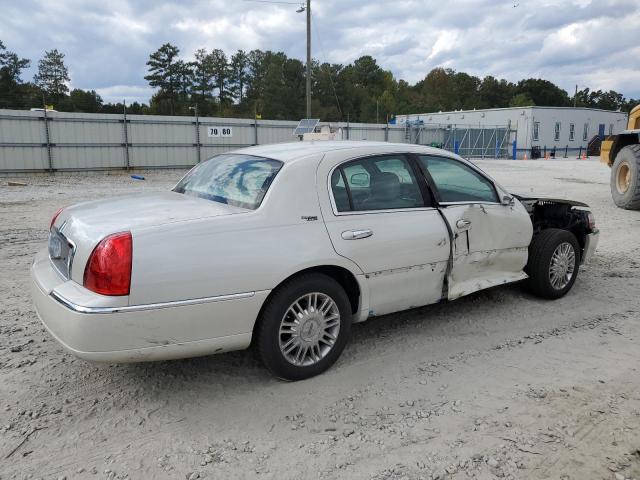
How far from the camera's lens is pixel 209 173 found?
4.28 metres

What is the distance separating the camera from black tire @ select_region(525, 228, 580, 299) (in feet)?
16.3

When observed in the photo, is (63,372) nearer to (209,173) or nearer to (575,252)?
(209,173)

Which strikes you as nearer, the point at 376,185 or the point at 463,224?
the point at 376,185

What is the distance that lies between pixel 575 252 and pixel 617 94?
393ft

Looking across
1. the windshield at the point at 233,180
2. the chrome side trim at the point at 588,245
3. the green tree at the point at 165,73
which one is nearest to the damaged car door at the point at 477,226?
A: the chrome side trim at the point at 588,245

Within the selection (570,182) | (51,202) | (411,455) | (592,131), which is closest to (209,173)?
(411,455)

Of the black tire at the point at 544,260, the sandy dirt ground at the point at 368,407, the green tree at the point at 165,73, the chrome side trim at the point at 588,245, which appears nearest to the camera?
the sandy dirt ground at the point at 368,407

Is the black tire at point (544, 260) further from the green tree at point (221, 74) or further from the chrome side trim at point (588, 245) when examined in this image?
the green tree at point (221, 74)

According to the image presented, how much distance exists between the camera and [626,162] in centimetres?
1129

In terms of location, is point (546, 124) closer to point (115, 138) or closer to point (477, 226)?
point (115, 138)

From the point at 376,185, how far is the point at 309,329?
47.4 inches

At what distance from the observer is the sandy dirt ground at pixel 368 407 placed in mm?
2658

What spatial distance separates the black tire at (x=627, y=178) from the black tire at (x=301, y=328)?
980 centimetres

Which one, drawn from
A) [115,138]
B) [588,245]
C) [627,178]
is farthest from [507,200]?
[115,138]
